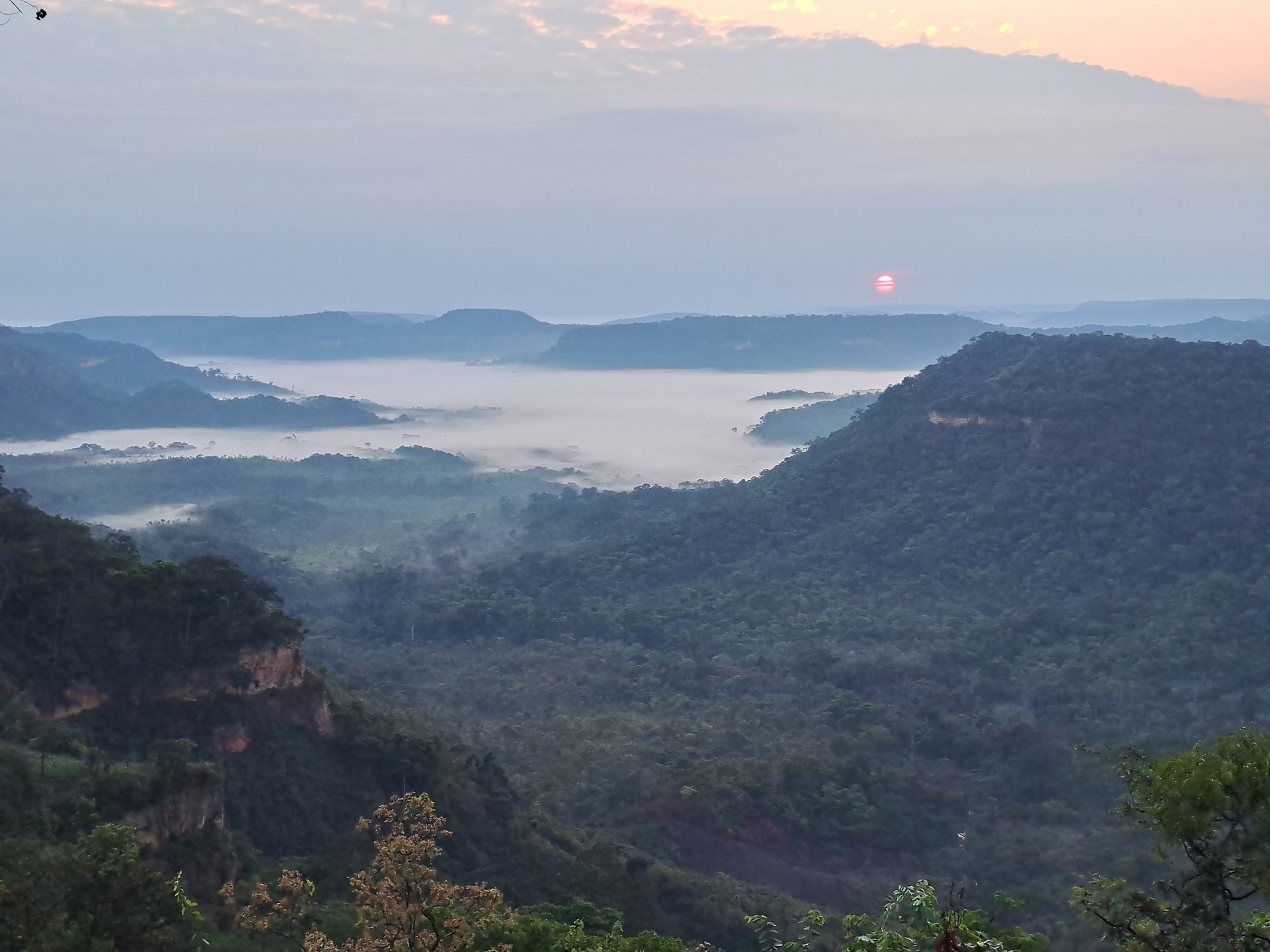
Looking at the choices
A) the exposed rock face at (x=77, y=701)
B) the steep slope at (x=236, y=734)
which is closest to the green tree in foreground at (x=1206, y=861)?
the steep slope at (x=236, y=734)

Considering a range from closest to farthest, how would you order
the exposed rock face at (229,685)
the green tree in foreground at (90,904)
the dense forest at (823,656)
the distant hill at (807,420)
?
the green tree in foreground at (90,904) → the exposed rock face at (229,685) → the dense forest at (823,656) → the distant hill at (807,420)

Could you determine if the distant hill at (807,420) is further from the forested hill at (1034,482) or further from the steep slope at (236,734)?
the steep slope at (236,734)

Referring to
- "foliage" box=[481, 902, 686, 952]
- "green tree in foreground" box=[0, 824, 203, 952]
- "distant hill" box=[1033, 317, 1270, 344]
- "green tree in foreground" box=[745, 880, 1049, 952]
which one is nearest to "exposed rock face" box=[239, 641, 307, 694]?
"foliage" box=[481, 902, 686, 952]

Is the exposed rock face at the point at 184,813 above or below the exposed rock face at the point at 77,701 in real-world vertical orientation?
below

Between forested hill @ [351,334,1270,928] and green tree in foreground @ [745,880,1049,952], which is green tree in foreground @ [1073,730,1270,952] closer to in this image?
green tree in foreground @ [745,880,1049,952]

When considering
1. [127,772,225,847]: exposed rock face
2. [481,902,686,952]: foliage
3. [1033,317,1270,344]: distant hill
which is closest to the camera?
[481,902,686,952]: foliage

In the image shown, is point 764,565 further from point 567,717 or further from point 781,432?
point 781,432
